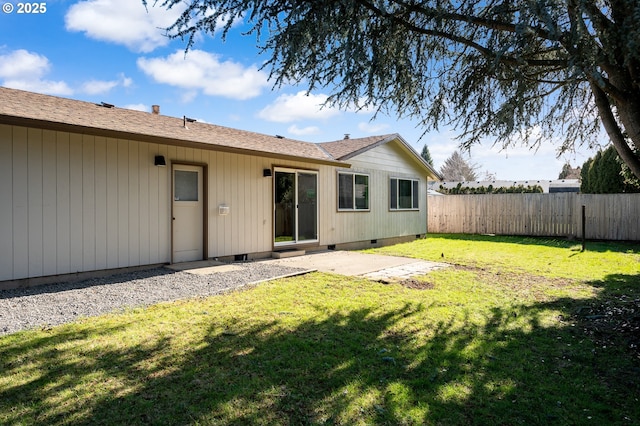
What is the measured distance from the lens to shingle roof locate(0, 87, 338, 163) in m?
5.60

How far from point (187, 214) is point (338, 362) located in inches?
220

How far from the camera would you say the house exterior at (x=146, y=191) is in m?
5.75

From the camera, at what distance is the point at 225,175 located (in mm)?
8469

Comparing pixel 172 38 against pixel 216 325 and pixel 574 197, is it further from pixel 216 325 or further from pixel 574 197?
pixel 574 197

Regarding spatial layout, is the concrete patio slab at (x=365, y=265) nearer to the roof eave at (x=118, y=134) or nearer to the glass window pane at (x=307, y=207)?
the glass window pane at (x=307, y=207)

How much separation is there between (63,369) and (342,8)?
412 cm

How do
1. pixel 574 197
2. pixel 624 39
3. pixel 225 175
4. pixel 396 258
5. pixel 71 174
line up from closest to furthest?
pixel 624 39, pixel 71 174, pixel 225 175, pixel 396 258, pixel 574 197

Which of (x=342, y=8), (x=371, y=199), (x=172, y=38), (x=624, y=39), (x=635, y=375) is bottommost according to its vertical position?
(x=635, y=375)

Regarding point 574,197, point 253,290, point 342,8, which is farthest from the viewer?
point 574,197

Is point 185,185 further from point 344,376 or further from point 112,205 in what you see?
point 344,376

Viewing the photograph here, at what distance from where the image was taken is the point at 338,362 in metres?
3.25

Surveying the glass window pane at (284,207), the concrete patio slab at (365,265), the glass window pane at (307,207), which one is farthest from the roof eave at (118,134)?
the concrete patio slab at (365,265)

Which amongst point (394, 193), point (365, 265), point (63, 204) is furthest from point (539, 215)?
point (63, 204)

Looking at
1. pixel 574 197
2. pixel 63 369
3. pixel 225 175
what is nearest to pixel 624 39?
pixel 63 369
